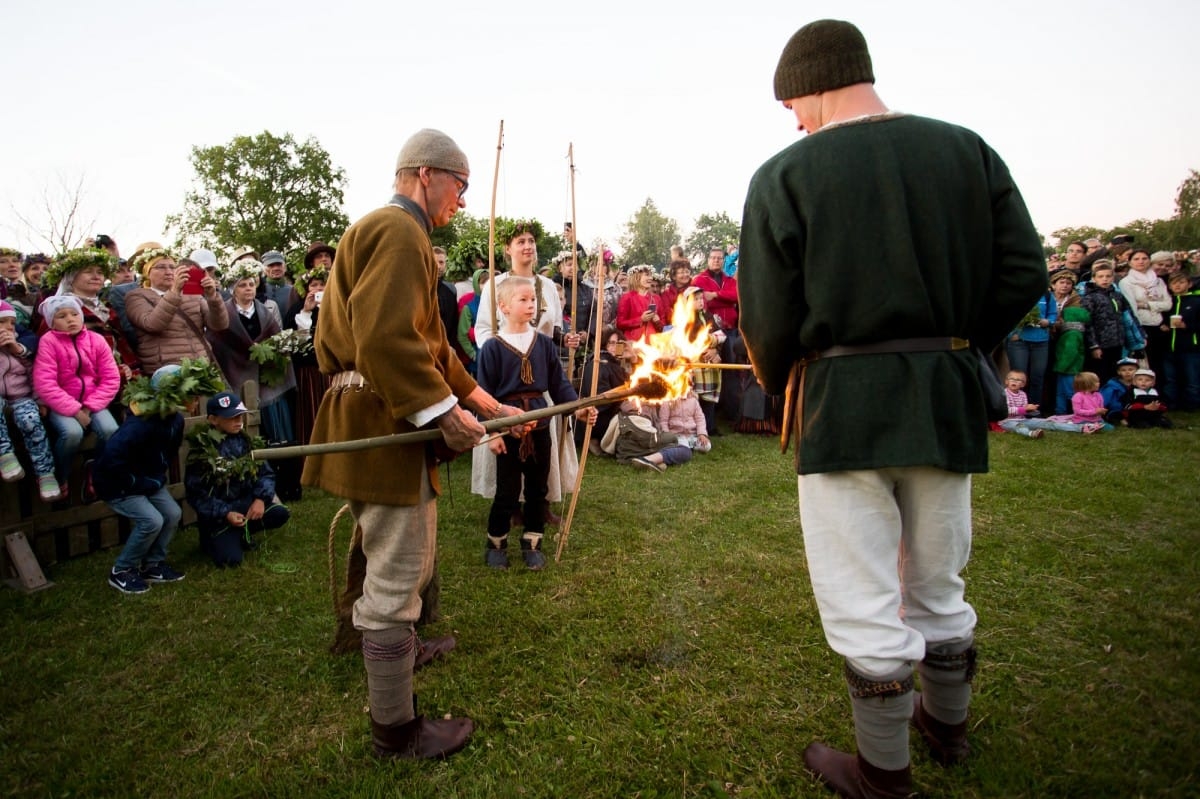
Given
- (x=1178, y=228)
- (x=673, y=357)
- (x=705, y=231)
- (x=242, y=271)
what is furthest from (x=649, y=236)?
(x=673, y=357)

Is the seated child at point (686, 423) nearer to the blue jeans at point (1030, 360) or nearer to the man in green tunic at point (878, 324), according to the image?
the blue jeans at point (1030, 360)

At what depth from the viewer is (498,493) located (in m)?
4.58

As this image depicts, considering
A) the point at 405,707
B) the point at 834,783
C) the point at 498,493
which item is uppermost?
the point at 498,493

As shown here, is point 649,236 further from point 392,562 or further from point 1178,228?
point 392,562

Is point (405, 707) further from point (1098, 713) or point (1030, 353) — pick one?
point (1030, 353)

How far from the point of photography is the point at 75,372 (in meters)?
4.91

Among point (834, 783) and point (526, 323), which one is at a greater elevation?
point (526, 323)

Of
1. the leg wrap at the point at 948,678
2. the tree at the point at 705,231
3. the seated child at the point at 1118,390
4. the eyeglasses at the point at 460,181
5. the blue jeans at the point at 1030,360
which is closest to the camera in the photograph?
the leg wrap at the point at 948,678

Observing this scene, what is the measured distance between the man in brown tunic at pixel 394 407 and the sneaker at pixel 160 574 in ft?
8.09

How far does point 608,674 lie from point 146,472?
11.4ft

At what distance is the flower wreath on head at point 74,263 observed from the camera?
17.7 ft

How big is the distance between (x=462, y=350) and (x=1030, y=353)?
8165 millimetres

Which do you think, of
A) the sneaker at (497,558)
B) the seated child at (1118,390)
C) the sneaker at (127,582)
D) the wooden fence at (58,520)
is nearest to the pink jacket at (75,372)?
the wooden fence at (58,520)

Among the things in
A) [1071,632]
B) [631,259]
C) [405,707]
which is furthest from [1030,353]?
[631,259]
